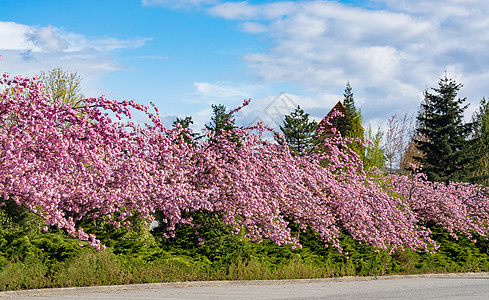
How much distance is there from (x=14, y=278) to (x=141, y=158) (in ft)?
15.0

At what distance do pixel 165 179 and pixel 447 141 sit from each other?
86.7 ft

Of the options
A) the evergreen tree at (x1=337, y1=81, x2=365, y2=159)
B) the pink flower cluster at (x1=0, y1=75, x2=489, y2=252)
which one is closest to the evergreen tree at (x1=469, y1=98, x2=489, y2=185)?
the evergreen tree at (x1=337, y1=81, x2=365, y2=159)

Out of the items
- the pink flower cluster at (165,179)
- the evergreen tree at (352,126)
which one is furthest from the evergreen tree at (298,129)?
the pink flower cluster at (165,179)

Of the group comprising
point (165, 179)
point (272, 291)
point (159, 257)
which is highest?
point (165, 179)

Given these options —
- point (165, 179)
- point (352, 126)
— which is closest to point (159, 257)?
point (165, 179)

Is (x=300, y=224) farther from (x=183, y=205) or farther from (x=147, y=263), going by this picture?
(x=147, y=263)

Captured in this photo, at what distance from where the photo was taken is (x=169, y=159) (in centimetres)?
1402

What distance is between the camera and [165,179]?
554 inches

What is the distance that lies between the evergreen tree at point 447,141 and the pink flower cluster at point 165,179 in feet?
49.7

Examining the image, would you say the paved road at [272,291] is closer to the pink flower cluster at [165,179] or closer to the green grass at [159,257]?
the green grass at [159,257]

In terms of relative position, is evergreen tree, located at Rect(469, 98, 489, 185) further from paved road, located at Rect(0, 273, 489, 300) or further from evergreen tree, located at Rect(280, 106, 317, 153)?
paved road, located at Rect(0, 273, 489, 300)

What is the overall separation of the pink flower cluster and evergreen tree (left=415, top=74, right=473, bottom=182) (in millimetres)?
15140

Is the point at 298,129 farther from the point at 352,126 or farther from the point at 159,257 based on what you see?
the point at 159,257

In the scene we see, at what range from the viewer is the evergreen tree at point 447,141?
1364 inches
